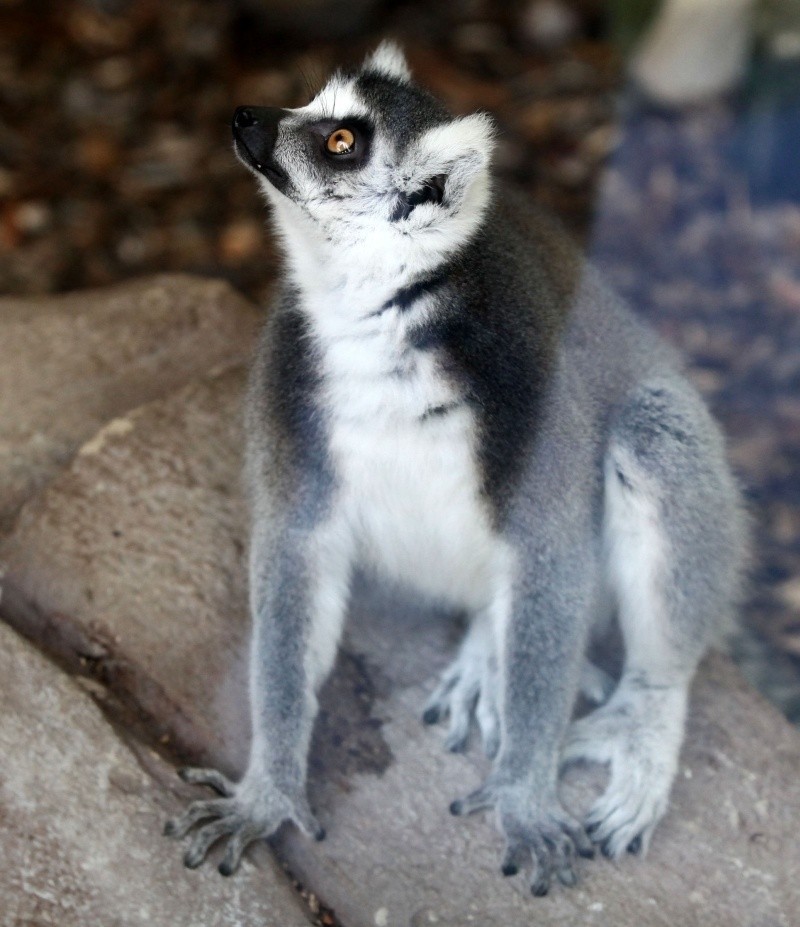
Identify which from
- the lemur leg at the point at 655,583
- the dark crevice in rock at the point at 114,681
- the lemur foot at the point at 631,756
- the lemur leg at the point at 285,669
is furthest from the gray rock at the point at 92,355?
the lemur foot at the point at 631,756

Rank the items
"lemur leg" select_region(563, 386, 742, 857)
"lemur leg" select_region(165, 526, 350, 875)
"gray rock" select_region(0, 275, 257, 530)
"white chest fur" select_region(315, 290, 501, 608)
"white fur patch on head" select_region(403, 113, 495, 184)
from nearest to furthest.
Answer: "white fur patch on head" select_region(403, 113, 495, 184) → "white chest fur" select_region(315, 290, 501, 608) → "lemur leg" select_region(165, 526, 350, 875) → "lemur leg" select_region(563, 386, 742, 857) → "gray rock" select_region(0, 275, 257, 530)

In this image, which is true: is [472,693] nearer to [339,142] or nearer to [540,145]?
[339,142]

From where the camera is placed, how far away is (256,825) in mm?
2811

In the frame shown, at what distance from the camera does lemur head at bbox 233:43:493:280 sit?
248 cm

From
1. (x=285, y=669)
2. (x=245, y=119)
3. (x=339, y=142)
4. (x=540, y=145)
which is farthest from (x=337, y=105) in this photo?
(x=540, y=145)

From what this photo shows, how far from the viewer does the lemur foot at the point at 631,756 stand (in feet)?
9.53

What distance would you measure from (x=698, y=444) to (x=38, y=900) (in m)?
1.86

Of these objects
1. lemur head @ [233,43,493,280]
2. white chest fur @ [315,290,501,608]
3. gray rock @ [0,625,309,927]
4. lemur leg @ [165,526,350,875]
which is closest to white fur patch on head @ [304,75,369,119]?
lemur head @ [233,43,493,280]

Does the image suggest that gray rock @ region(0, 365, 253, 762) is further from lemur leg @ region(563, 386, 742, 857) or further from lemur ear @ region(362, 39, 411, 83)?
lemur ear @ region(362, 39, 411, 83)

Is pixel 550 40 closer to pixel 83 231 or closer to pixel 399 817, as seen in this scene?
pixel 83 231

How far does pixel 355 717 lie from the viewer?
3.10 m

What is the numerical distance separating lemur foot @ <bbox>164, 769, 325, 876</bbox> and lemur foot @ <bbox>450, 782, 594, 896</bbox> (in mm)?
387

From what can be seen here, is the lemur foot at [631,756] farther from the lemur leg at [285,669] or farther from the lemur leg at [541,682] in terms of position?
the lemur leg at [285,669]

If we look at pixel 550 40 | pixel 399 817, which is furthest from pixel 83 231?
pixel 399 817
